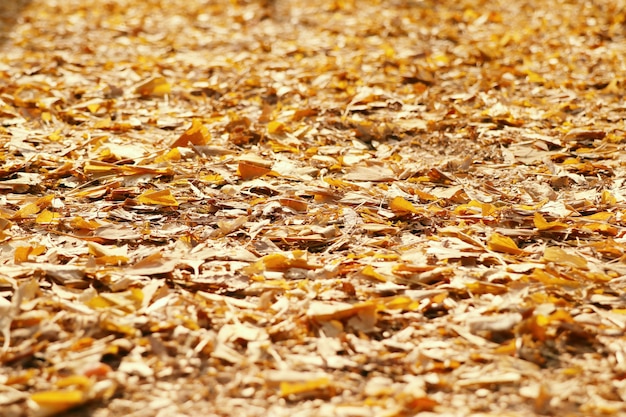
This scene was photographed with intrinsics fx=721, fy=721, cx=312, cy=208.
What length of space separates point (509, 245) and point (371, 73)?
7.43 ft

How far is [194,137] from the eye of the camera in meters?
2.91

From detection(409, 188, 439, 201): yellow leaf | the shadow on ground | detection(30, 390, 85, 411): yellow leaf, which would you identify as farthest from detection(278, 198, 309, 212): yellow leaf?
the shadow on ground

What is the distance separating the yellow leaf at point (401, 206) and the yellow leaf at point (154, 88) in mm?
1877

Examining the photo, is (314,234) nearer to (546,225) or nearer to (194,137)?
(546,225)

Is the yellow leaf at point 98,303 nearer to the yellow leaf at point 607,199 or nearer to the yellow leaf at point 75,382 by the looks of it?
the yellow leaf at point 75,382

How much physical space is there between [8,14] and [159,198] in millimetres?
4286

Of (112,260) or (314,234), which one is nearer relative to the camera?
(112,260)

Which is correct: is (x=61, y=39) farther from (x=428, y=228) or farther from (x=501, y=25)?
(x=428, y=228)

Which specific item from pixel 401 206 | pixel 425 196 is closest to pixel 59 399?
pixel 401 206

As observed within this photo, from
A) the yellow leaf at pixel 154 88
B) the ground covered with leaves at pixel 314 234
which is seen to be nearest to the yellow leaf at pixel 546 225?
the ground covered with leaves at pixel 314 234

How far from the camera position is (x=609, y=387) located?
143cm

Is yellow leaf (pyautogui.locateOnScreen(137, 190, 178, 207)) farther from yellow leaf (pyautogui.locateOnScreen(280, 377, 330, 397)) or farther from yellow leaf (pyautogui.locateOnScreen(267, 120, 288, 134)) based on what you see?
yellow leaf (pyautogui.locateOnScreen(280, 377, 330, 397))

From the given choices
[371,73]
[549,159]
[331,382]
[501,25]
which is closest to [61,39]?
[371,73]

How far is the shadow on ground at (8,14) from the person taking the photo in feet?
16.9
